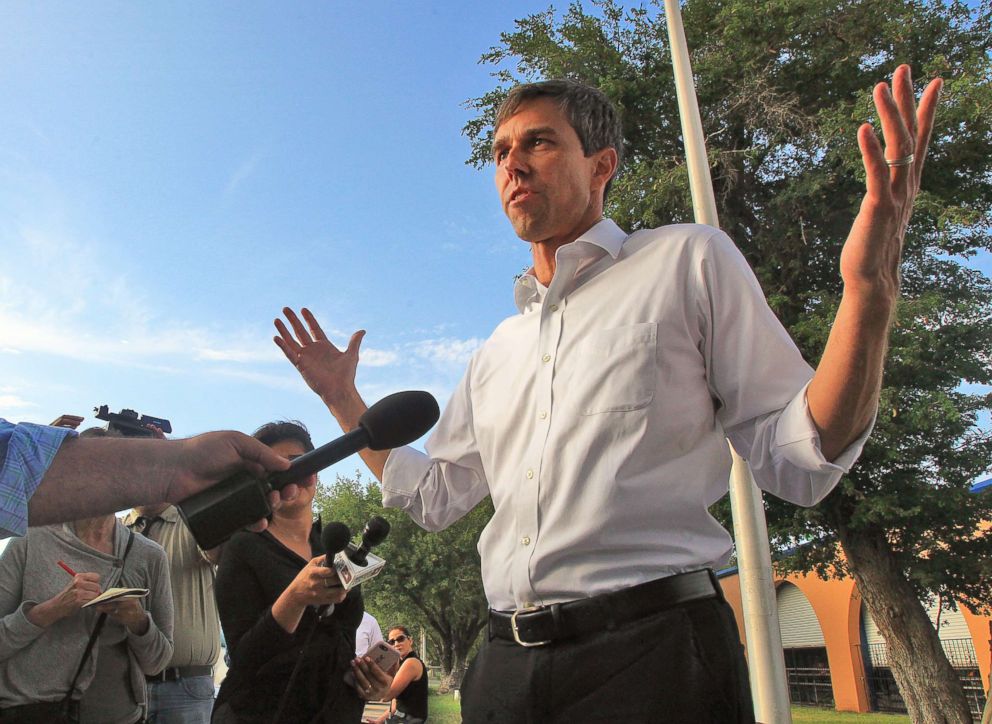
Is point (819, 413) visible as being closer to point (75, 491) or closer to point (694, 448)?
point (694, 448)

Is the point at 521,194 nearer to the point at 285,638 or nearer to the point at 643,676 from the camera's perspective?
the point at 643,676

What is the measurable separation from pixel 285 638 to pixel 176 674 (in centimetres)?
155

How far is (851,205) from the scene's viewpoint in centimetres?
1320

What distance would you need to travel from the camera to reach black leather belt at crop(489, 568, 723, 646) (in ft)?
5.74

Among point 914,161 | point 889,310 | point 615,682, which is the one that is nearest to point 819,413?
point 889,310

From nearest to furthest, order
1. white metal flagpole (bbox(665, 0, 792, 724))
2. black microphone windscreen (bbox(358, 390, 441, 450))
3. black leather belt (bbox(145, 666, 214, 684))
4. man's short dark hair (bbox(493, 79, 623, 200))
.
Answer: black microphone windscreen (bbox(358, 390, 441, 450)) < man's short dark hair (bbox(493, 79, 623, 200)) < black leather belt (bbox(145, 666, 214, 684)) < white metal flagpole (bbox(665, 0, 792, 724))

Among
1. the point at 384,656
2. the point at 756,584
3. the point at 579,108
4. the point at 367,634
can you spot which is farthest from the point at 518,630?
the point at 756,584

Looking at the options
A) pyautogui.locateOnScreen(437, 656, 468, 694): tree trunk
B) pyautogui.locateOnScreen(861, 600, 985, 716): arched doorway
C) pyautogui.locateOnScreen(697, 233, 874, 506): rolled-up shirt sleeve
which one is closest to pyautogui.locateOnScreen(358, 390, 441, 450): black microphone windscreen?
pyautogui.locateOnScreen(697, 233, 874, 506): rolled-up shirt sleeve

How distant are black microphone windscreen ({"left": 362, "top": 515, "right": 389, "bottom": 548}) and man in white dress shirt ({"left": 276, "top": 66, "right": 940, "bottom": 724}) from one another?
938 mm

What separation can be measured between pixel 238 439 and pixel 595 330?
0.99m

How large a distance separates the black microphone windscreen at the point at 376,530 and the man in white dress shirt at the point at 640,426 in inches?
36.9

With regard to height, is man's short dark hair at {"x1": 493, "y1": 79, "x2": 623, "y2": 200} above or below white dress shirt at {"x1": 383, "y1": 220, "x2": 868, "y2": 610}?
above

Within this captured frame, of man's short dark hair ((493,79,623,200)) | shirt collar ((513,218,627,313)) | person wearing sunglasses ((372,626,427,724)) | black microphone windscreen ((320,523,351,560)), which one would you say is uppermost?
man's short dark hair ((493,79,623,200))

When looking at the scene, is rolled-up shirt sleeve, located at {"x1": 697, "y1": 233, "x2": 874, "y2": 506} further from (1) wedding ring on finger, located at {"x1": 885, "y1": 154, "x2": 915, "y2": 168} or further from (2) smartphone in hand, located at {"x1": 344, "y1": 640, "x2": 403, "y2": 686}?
(2) smartphone in hand, located at {"x1": 344, "y1": 640, "x2": 403, "y2": 686}
